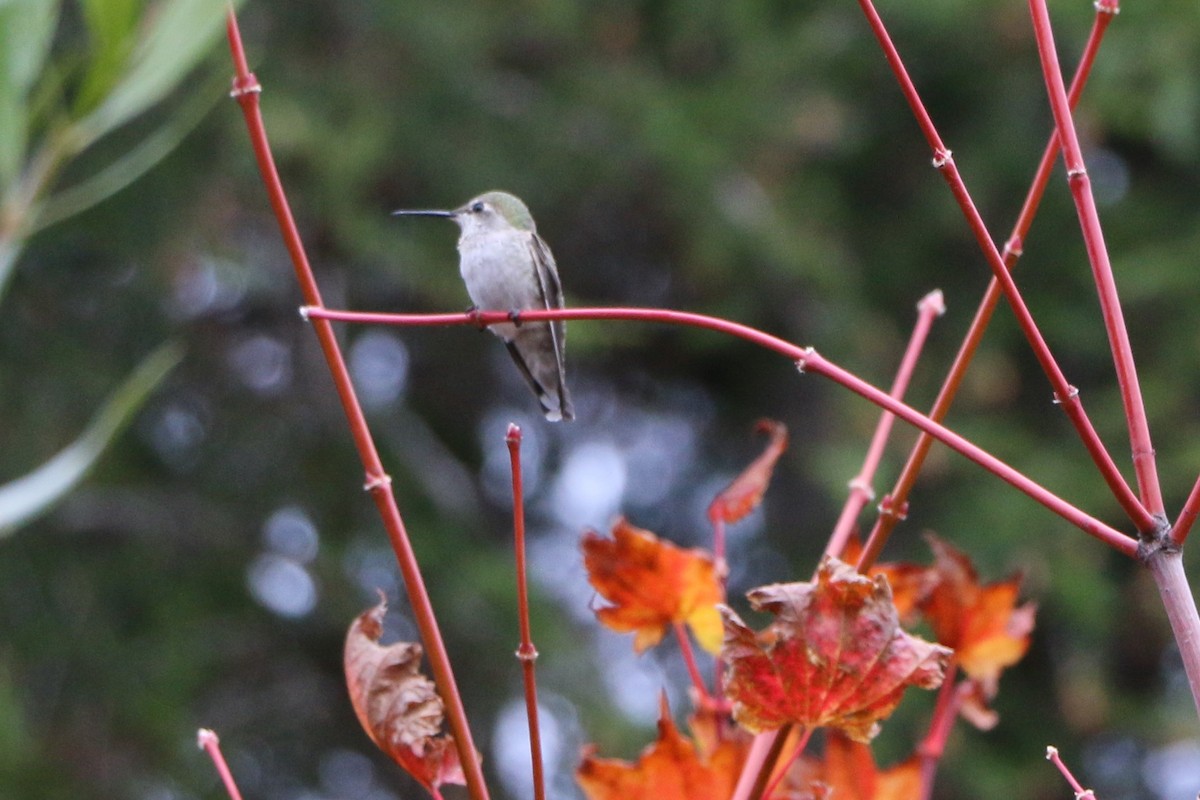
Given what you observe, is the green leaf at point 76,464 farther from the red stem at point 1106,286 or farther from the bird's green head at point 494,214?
the bird's green head at point 494,214

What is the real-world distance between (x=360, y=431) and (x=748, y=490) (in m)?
0.61

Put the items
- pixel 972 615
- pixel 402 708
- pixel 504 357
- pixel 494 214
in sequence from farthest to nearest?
pixel 504 357 → pixel 494 214 → pixel 972 615 → pixel 402 708

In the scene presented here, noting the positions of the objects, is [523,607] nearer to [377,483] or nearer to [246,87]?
[377,483]

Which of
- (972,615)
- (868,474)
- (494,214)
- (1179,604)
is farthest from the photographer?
(494,214)

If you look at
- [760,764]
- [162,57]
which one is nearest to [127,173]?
[162,57]

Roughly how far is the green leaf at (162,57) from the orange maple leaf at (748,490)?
2.71 feet

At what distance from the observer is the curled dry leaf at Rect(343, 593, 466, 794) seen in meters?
1.16

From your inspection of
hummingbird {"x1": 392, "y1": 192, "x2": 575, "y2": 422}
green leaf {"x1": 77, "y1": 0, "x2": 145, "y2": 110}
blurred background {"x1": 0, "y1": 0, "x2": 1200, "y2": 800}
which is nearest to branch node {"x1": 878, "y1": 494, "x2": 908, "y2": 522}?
green leaf {"x1": 77, "y1": 0, "x2": 145, "y2": 110}

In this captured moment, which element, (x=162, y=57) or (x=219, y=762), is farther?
(x=162, y=57)

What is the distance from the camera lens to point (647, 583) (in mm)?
1531

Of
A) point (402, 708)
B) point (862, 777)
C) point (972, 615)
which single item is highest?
point (402, 708)

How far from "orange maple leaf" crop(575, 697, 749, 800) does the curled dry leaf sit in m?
0.25

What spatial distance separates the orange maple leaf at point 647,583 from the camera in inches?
60.0

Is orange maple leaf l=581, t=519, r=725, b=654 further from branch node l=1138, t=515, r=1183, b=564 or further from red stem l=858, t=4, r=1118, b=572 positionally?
branch node l=1138, t=515, r=1183, b=564
